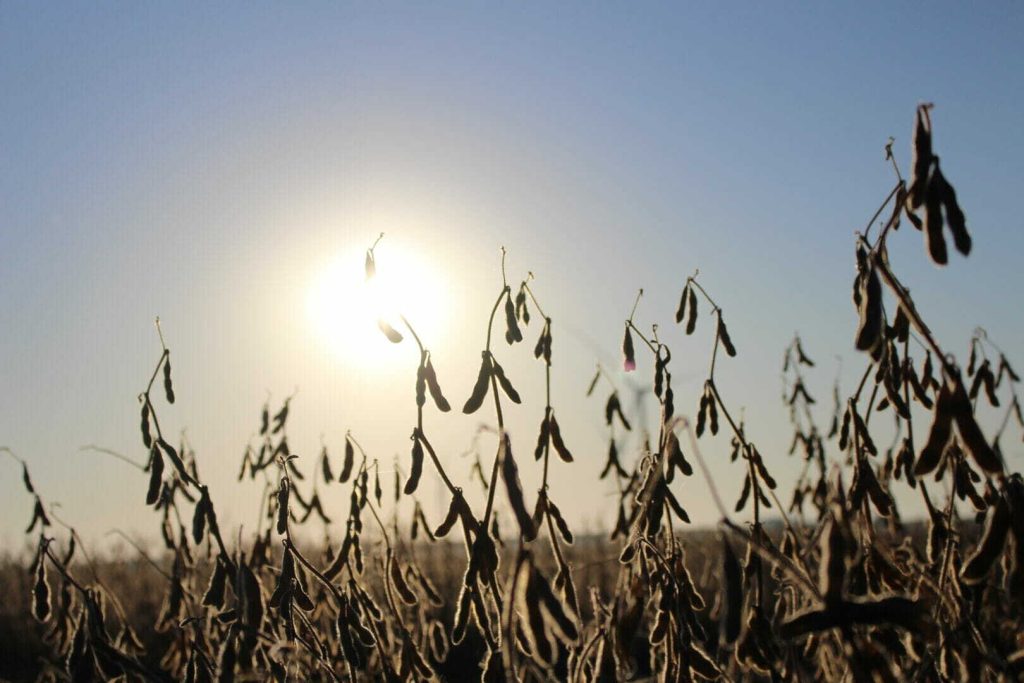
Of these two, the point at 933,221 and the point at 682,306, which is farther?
the point at 682,306

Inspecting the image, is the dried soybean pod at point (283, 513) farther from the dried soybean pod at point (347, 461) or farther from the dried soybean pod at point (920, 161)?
the dried soybean pod at point (920, 161)

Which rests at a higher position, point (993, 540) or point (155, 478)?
point (155, 478)

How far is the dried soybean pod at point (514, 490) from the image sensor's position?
78.4 inches

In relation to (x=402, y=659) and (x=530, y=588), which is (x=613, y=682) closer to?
(x=530, y=588)

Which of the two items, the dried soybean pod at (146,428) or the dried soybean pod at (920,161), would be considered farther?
the dried soybean pod at (146,428)

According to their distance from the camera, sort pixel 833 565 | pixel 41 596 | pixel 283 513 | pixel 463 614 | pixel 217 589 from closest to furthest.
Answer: pixel 833 565, pixel 463 614, pixel 283 513, pixel 217 589, pixel 41 596

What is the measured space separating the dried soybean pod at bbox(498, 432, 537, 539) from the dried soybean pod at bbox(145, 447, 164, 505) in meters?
1.20

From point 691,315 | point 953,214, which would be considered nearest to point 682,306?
point 691,315

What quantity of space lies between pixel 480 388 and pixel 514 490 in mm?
434

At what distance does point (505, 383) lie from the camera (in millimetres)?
2455

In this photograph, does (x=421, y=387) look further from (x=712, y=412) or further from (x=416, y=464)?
(x=712, y=412)

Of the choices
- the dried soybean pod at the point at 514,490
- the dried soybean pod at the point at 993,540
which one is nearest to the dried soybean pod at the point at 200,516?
the dried soybean pod at the point at 514,490

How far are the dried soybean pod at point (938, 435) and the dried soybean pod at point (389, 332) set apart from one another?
1.16 metres

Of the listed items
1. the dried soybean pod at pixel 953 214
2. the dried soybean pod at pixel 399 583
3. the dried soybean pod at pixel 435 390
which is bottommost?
the dried soybean pod at pixel 399 583
